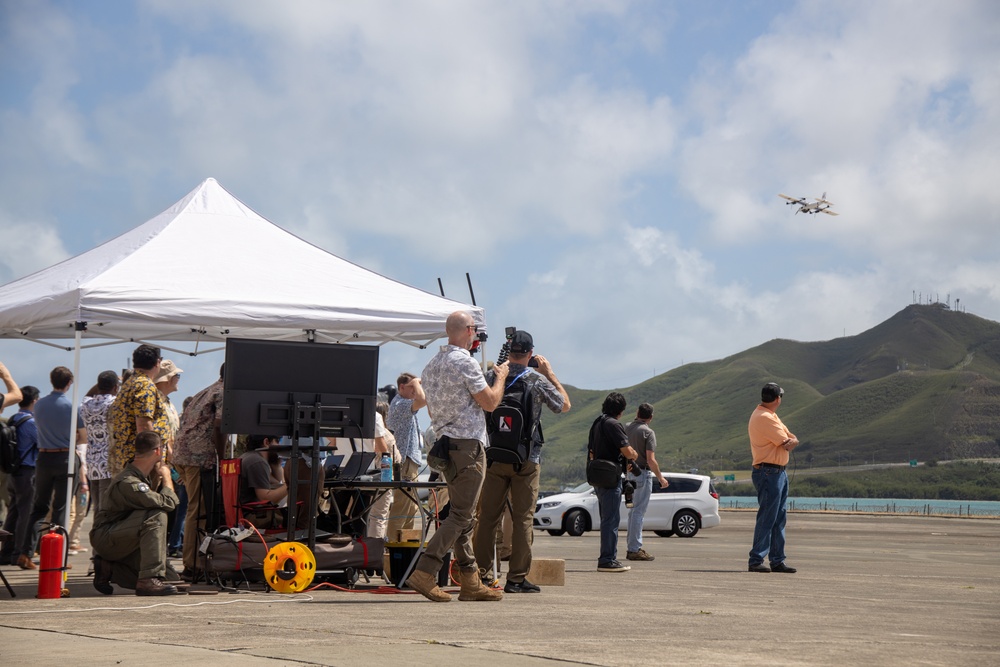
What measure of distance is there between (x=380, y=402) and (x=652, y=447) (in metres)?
3.63

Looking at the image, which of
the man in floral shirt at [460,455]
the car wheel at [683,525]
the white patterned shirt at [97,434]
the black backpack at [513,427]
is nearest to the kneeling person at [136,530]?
the man in floral shirt at [460,455]

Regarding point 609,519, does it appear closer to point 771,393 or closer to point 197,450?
point 771,393

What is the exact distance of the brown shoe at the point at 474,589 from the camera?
31.3ft

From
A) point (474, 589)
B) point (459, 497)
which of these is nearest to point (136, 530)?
point (459, 497)

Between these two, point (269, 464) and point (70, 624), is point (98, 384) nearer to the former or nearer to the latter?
point (269, 464)

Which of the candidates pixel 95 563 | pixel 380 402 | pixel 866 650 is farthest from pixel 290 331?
pixel 866 650

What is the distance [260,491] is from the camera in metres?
10.6

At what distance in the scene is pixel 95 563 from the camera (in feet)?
32.9

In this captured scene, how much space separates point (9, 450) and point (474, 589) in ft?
18.0

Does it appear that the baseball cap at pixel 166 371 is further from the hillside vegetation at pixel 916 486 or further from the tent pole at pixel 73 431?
the hillside vegetation at pixel 916 486

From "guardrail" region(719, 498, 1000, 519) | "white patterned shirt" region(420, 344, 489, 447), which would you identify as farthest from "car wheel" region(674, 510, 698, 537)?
"guardrail" region(719, 498, 1000, 519)

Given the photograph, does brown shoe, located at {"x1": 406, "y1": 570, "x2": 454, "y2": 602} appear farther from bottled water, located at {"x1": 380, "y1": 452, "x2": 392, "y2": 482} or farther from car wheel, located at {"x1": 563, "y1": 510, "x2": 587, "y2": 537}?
car wheel, located at {"x1": 563, "y1": 510, "x2": 587, "y2": 537}

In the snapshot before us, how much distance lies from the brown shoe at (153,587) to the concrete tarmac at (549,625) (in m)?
0.13

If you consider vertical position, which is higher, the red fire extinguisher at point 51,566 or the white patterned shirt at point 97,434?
the white patterned shirt at point 97,434
